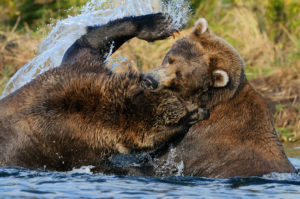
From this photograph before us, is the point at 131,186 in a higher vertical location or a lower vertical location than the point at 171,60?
lower

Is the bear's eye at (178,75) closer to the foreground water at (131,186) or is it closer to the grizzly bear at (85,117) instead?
the grizzly bear at (85,117)

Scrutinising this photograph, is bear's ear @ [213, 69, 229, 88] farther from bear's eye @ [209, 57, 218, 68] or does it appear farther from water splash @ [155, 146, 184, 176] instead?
water splash @ [155, 146, 184, 176]

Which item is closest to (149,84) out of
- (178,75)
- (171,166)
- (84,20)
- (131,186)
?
(131,186)

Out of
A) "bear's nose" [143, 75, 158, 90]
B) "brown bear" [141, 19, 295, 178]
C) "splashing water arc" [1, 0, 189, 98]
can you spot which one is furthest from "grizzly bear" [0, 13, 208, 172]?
"splashing water arc" [1, 0, 189, 98]

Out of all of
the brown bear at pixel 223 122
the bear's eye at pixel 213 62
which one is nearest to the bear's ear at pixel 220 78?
the brown bear at pixel 223 122

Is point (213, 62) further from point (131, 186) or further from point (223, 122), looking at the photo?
point (131, 186)

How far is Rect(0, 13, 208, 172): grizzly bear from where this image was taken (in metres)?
5.04

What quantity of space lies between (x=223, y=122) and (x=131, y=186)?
1395 mm

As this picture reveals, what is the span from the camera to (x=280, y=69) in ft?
41.1

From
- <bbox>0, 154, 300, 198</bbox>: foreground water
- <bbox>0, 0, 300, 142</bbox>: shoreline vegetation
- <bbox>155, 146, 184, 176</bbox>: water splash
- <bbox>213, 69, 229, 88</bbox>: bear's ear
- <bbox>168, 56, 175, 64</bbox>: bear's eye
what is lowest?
<bbox>0, 154, 300, 198</bbox>: foreground water

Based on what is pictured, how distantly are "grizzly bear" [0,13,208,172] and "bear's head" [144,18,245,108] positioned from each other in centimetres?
108

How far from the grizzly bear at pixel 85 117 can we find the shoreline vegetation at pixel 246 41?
503 centimetres

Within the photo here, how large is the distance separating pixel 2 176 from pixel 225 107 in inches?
92.0

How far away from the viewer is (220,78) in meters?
6.34
